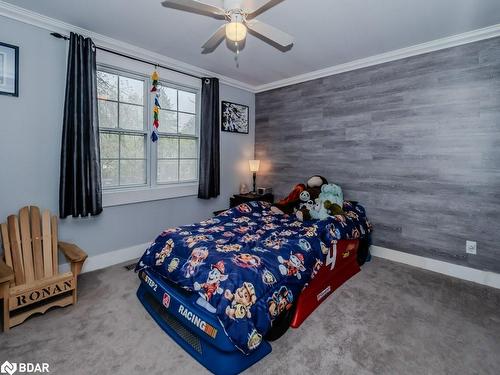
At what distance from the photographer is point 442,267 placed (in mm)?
2871

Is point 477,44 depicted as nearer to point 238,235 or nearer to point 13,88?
point 238,235

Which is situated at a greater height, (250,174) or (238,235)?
(250,174)

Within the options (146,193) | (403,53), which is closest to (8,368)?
(146,193)

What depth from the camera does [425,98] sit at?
2.90 meters

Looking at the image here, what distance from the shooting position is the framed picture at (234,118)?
4090 mm

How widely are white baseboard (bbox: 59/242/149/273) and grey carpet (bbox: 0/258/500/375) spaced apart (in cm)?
34

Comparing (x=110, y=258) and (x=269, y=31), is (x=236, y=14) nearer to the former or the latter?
(x=269, y=31)

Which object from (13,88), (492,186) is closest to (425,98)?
(492,186)

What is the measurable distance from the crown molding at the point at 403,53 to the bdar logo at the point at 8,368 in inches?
166

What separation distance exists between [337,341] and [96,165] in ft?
8.95

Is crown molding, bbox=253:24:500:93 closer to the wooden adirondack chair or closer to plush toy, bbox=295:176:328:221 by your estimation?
plush toy, bbox=295:176:328:221

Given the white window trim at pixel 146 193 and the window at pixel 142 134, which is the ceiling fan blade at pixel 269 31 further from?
the white window trim at pixel 146 193

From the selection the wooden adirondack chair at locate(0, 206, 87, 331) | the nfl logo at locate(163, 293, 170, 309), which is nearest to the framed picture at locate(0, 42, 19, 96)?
the wooden adirondack chair at locate(0, 206, 87, 331)

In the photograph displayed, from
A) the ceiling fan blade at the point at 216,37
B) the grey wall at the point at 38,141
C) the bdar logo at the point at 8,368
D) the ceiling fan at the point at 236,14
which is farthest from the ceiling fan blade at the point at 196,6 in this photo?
the bdar logo at the point at 8,368
